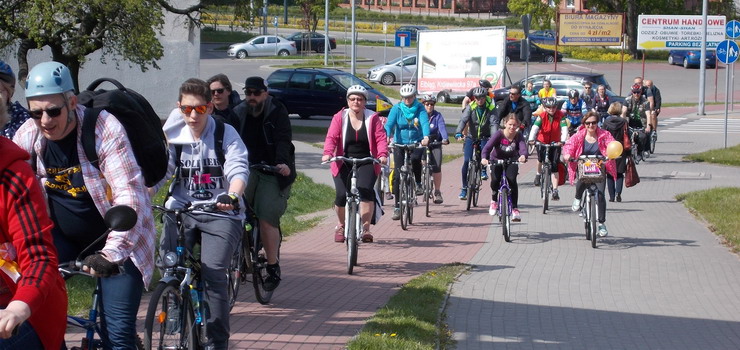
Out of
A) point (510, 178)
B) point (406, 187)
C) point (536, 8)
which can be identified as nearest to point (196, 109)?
point (510, 178)

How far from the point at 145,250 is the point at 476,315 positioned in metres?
4.67

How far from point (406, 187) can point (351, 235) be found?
3904mm

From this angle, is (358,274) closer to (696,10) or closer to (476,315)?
(476,315)

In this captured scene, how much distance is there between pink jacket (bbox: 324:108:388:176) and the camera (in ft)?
34.3

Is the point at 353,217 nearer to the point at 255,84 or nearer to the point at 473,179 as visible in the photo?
the point at 255,84

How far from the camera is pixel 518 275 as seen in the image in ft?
35.1

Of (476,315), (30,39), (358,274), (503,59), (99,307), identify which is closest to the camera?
(99,307)

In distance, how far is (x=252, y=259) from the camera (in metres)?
7.95

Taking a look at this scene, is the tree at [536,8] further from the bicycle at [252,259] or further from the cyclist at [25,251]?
the cyclist at [25,251]

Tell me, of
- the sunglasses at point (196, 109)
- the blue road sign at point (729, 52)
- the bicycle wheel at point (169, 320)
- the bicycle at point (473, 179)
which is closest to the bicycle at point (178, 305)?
the bicycle wheel at point (169, 320)

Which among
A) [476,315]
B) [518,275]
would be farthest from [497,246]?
[476,315]

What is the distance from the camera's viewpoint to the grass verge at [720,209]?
532 inches

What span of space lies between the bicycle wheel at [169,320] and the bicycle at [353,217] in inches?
185

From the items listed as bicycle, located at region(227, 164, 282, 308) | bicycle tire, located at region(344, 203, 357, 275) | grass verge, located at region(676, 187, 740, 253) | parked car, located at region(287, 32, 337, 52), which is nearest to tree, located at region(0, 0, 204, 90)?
bicycle tire, located at region(344, 203, 357, 275)
